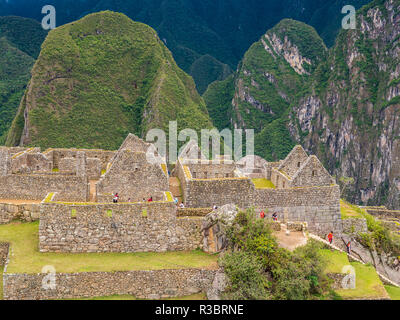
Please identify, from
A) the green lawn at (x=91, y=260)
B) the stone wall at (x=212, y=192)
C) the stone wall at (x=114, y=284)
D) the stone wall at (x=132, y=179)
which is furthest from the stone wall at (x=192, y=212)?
the stone wall at (x=114, y=284)

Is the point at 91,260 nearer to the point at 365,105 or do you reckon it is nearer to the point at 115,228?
the point at 115,228

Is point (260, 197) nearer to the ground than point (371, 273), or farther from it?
farther from it

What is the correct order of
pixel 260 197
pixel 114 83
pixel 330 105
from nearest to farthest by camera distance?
pixel 260 197 → pixel 114 83 → pixel 330 105

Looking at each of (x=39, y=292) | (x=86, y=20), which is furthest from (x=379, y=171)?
(x=39, y=292)

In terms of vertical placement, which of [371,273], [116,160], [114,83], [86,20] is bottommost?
[371,273]

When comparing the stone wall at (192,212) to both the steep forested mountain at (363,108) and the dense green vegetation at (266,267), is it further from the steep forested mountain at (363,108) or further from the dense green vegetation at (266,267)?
the steep forested mountain at (363,108)

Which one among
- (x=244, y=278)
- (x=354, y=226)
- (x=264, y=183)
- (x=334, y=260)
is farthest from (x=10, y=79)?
(x=244, y=278)
